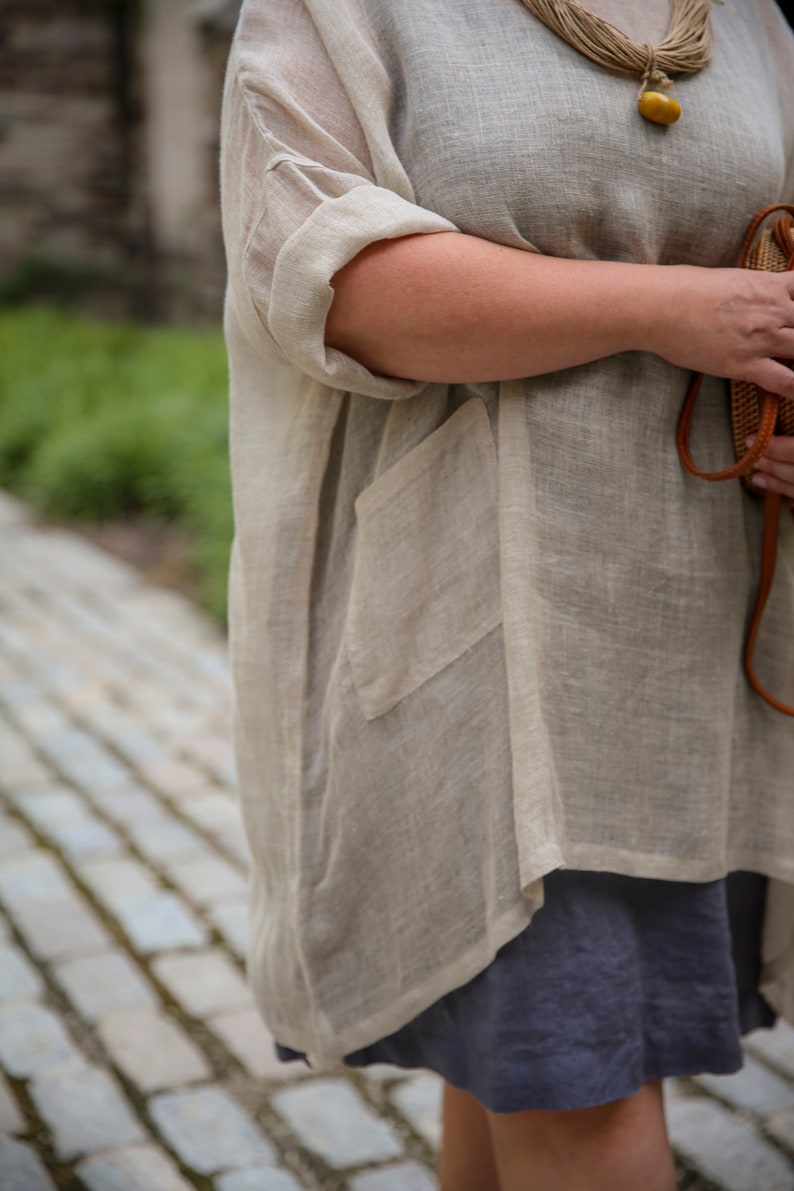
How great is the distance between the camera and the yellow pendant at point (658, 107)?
3.97 ft

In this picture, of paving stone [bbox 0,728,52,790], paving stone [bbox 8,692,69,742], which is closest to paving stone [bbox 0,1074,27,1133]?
paving stone [bbox 0,728,52,790]

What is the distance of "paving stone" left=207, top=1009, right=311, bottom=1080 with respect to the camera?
98.3 inches

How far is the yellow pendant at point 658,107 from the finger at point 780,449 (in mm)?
320

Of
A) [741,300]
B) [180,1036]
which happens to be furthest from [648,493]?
[180,1036]

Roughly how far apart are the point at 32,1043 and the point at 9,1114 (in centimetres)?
23

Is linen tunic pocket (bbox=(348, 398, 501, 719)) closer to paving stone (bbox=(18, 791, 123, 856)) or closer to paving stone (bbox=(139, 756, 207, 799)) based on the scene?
paving stone (bbox=(18, 791, 123, 856))

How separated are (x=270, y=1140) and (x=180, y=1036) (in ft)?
1.27

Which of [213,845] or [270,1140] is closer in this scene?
[270,1140]

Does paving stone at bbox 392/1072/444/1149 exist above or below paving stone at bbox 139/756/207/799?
above

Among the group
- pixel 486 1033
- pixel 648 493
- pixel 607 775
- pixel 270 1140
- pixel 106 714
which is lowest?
pixel 106 714

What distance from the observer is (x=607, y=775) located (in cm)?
132

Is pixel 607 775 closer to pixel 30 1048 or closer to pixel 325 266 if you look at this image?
pixel 325 266

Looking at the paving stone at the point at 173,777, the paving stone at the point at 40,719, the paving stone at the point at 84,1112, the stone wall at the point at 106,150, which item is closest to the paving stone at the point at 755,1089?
the paving stone at the point at 84,1112

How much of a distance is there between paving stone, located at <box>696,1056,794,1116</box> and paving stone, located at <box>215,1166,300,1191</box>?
0.81m
